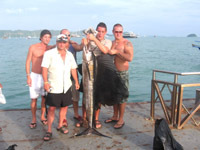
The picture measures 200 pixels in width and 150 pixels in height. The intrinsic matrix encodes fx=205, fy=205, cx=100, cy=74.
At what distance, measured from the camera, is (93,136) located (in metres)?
3.84

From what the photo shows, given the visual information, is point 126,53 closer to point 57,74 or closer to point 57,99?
point 57,74

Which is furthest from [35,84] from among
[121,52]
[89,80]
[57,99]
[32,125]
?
[121,52]

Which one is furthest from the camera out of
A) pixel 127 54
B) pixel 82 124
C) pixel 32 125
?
pixel 82 124

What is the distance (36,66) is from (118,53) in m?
1.66

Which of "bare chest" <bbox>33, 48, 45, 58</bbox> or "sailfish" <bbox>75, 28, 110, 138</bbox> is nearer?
"sailfish" <bbox>75, 28, 110, 138</bbox>

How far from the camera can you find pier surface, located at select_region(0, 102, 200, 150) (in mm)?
3484

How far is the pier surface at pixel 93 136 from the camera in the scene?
348cm

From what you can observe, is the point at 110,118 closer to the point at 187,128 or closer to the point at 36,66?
the point at 187,128

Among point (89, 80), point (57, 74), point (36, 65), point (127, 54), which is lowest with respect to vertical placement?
point (89, 80)

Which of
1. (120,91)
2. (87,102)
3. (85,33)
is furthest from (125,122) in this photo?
(85,33)

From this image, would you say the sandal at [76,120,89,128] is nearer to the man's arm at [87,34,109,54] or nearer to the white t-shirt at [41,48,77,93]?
the white t-shirt at [41,48,77,93]

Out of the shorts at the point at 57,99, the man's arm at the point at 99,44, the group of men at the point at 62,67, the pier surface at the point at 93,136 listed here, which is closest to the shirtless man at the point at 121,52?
the group of men at the point at 62,67

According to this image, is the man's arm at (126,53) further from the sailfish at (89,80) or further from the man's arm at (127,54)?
the sailfish at (89,80)

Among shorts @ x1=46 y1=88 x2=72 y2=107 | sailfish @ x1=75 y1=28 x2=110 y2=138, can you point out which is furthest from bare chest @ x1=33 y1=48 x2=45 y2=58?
sailfish @ x1=75 y1=28 x2=110 y2=138
